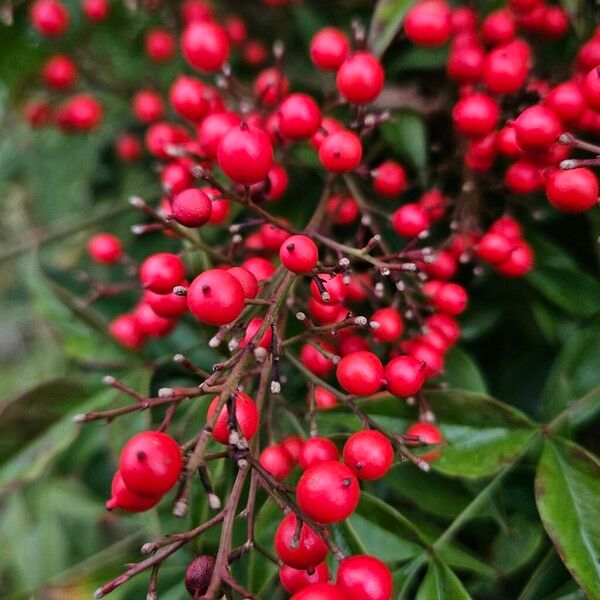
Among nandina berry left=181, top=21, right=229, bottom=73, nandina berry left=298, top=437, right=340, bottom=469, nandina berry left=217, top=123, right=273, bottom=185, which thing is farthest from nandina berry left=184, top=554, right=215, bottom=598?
nandina berry left=181, top=21, right=229, bottom=73

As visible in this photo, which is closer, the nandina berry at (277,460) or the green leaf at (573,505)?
the green leaf at (573,505)

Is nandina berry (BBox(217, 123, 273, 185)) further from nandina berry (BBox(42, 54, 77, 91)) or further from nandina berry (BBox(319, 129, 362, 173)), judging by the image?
nandina berry (BBox(42, 54, 77, 91))

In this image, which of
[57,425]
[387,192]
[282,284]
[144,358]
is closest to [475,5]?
[387,192]

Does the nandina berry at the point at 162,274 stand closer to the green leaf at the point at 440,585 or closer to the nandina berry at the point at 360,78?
the nandina berry at the point at 360,78

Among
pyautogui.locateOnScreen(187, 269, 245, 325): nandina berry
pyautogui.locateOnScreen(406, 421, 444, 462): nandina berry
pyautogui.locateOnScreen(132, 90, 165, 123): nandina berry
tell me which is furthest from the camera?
pyautogui.locateOnScreen(132, 90, 165, 123): nandina berry

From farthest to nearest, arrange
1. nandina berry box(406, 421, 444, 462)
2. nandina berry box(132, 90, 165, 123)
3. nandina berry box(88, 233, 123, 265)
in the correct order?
nandina berry box(132, 90, 165, 123), nandina berry box(88, 233, 123, 265), nandina berry box(406, 421, 444, 462)

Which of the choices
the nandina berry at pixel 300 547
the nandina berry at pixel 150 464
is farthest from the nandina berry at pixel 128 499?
the nandina berry at pixel 300 547
